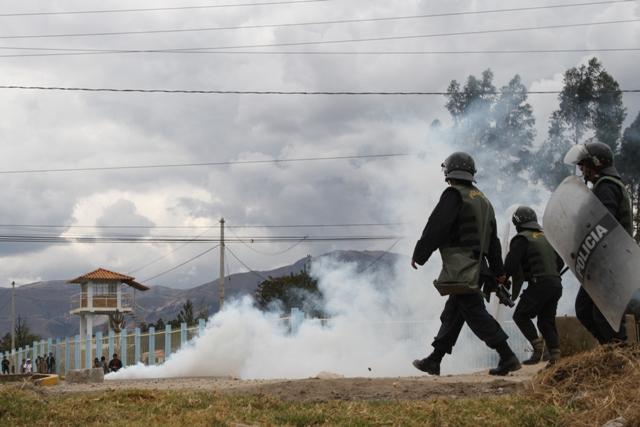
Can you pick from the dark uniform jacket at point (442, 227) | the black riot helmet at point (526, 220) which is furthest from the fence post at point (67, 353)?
the dark uniform jacket at point (442, 227)

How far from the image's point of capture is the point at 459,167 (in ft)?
26.6

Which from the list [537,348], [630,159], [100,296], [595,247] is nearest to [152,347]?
[630,159]

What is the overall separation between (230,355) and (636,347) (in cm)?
1912

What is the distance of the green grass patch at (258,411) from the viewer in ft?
18.0

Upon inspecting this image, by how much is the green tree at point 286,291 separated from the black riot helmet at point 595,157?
4257 cm

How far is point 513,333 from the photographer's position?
72.2 ft

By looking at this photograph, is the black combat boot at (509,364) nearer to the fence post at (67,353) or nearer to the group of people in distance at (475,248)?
the group of people in distance at (475,248)

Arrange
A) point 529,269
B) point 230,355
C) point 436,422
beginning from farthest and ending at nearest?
point 230,355 → point 529,269 → point 436,422

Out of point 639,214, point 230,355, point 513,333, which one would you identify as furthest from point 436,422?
point 639,214

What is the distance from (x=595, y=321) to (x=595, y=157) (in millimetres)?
1262

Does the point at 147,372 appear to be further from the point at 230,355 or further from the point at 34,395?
the point at 34,395

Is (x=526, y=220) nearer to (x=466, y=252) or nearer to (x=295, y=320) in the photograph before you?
(x=466, y=252)

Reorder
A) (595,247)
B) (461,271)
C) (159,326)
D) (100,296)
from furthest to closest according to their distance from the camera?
1. (100,296)
2. (159,326)
3. (461,271)
4. (595,247)

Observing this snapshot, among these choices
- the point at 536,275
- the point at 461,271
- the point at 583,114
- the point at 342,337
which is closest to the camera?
the point at 461,271
